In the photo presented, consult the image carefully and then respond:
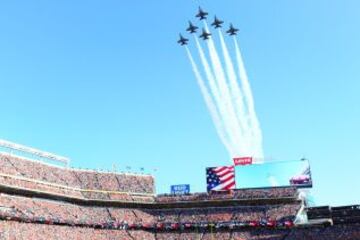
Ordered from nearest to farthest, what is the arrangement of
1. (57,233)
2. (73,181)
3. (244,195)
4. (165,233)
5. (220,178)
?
(57,233) → (165,233) → (73,181) → (244,195) → (220,178)

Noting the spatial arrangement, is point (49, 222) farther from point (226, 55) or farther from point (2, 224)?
point (226, 55)

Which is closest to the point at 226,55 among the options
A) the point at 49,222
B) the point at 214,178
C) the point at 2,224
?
the point at 214,178

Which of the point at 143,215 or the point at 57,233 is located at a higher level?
the point at 143,215

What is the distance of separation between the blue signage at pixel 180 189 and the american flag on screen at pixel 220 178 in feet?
17.3

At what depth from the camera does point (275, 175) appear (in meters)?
94.8

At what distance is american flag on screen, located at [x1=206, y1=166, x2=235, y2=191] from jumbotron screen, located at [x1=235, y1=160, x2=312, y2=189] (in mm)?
1067

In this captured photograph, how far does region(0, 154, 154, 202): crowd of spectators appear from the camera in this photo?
3214 inches

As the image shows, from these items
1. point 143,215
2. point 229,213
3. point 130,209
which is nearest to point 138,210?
point 130,209

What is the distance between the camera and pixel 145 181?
10425cm

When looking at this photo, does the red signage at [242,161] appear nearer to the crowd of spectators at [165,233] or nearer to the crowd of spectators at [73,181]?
the crowd of spectators at [165,233]

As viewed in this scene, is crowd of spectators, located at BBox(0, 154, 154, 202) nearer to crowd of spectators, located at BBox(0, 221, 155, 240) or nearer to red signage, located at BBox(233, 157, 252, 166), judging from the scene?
crowd of spectators, located at BBox(0, 221, 155, 240)

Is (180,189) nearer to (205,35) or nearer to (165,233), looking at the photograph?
(165,233)

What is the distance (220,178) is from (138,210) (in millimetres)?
15895

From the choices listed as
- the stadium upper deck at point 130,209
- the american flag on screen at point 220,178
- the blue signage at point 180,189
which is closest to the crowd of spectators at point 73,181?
the stadium upper deck at point 130,209
